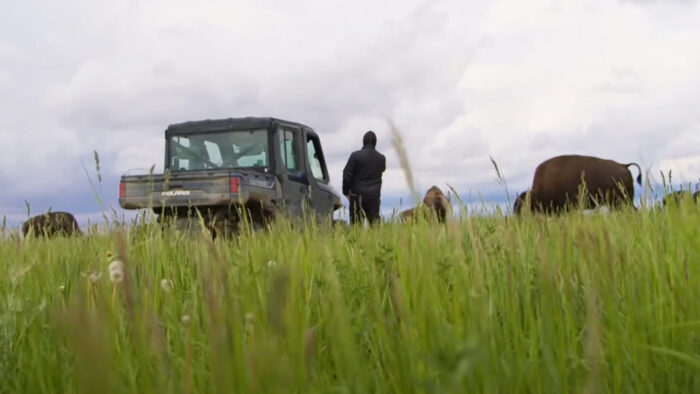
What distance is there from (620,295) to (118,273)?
76.5 inches

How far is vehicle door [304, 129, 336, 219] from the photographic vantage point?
514 inches

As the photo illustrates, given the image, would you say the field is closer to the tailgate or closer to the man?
the tailgate

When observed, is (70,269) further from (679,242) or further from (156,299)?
(679,242)

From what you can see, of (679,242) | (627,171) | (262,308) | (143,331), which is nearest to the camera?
(143,331)

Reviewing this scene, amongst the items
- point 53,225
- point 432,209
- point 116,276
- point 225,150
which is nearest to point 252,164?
point 225,150

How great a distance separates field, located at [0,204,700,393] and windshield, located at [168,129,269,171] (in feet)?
28.8

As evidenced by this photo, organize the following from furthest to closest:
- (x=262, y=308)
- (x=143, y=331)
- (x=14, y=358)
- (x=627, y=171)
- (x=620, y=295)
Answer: (x=627, y=171)
(x=620, y=295)
(x=14, y=358)
(x=262, y=308)
(x=143, y=331)

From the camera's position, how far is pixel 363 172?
1372 cm

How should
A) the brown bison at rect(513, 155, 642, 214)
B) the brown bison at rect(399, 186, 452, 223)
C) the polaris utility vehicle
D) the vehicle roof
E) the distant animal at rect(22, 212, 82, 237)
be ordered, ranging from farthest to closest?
the brown bison at rect(513, 155, 642, 214), the vehicle roof, the polaris utility vehicle, the distant animal at rect(22, 212, 82, 237), the brown bison at rect(399, 186, 452, 223)

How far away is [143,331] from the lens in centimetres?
192

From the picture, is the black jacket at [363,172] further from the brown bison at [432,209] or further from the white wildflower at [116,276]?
the white wildflower at [116,276]

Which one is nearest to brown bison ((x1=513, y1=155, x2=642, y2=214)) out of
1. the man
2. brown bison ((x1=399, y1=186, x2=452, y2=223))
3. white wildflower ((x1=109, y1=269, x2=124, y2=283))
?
brown bison ((x1=399, y1=186, x2=452, y2=223))

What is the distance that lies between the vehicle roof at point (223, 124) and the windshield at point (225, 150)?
0.10 metres

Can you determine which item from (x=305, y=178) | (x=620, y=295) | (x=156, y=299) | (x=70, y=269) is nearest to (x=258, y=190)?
(x=305, y=178)
